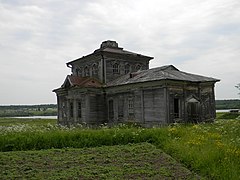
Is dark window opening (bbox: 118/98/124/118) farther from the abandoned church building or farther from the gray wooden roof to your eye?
the gray wooden roof

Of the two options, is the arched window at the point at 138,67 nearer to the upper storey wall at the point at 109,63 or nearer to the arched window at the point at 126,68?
the upper storey wall at the point at 109,63

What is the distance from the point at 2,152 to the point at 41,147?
1651mm

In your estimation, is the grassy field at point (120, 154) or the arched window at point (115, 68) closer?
the grassy field at point (120, 154)

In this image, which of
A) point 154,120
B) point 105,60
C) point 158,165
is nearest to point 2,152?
point 158,165

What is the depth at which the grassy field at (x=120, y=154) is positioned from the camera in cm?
852

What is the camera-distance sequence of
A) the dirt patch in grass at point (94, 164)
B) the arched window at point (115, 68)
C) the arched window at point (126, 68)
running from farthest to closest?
1. the arched window at point (126, 68)
2. the arched window at point (115, 68)
3. the dirt patch in grass at point (94, 164)

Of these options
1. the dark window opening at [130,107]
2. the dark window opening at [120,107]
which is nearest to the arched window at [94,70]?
the dark window opening at [120,107]

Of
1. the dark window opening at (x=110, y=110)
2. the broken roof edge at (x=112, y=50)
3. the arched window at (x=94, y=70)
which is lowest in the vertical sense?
the dark window opening at (x=110, y=110)

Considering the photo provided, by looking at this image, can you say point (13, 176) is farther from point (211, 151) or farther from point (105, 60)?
point (105, 60)

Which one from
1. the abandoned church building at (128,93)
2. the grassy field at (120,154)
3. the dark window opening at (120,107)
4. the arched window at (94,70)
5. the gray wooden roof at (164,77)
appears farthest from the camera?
the arched window at (94,70)

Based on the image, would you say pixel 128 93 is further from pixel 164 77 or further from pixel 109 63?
pixel 109 63

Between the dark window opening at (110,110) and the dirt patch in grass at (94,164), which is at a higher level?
the dark window opening at (110,110)

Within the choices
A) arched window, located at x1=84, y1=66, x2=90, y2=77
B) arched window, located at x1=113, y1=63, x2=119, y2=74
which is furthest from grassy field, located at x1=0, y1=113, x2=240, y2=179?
arched window, located at x1=84, y1=66, x2=90, y2=77

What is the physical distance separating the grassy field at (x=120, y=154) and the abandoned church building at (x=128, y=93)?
21.6ft
